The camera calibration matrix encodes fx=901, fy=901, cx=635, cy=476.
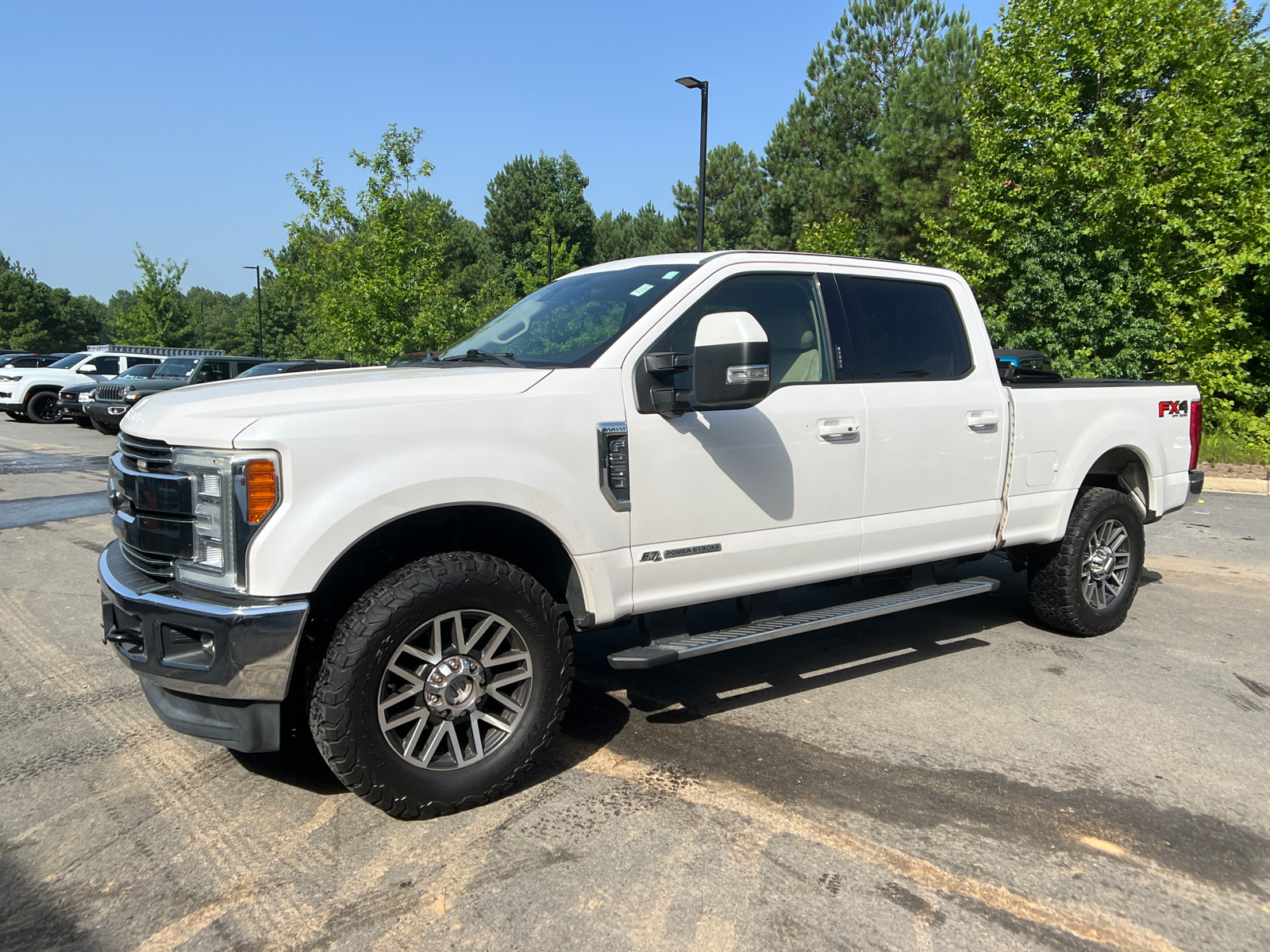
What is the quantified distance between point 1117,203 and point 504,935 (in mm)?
16325

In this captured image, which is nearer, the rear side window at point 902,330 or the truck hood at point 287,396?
the truck hood at point 287,396

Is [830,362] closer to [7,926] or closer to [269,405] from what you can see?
[269,405]

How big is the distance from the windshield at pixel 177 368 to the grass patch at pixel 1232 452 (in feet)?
63.3

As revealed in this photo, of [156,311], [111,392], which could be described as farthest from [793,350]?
[156,311]

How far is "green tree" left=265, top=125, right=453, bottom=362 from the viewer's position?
22125 mm

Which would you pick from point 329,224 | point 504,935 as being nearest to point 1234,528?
point 504,935

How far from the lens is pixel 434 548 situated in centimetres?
345

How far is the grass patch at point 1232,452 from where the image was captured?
14195 millimetres

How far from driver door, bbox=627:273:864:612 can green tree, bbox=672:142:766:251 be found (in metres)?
33.5

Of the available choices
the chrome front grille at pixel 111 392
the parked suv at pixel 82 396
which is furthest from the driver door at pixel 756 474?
the parked suv at pixel 82 396

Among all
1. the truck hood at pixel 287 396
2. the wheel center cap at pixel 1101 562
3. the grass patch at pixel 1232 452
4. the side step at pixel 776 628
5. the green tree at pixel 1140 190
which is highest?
the green tree at pixel 1140 190

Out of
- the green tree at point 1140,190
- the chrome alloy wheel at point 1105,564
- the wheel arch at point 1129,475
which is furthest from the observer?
the green tree at point 1140,190

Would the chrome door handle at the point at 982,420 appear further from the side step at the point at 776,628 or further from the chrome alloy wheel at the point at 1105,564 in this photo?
the chrome alloy wheel at the point at 1105,564

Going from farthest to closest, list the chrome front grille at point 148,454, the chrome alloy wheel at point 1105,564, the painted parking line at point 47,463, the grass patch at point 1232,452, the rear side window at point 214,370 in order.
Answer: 1. the rear side window at point 214,370
2. the grass patch at point 1232,452
3. the painted parking line at point 47,463
4. the chrome alloy wheel at point 1105,564
5. the chrome front grille at point 148,454
